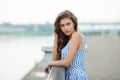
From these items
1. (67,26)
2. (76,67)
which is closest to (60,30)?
(67,26)

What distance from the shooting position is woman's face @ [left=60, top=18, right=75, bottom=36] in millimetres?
1932

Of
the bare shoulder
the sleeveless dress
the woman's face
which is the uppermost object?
the woman's face

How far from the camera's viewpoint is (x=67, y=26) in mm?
1938

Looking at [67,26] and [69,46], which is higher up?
[67,26]

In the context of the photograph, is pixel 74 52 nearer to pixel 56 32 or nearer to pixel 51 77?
pixel 56 32

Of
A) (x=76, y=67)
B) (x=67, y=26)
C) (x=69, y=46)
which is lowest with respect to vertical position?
(x=76, y=67)

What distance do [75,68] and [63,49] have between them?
0.15 metres

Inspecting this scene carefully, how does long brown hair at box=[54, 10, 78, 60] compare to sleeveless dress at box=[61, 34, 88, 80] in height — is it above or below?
above

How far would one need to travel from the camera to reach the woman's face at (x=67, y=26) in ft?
6.34

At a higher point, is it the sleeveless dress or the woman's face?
the woman's face

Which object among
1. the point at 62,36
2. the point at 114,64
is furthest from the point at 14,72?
the point at 62,36

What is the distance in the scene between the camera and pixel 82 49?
1.93 metres

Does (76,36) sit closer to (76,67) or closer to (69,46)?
(69,46)

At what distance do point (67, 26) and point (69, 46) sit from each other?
143mm
